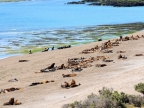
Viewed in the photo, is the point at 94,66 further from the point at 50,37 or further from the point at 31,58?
the point at 50,37

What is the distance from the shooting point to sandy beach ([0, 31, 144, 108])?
13.8 m

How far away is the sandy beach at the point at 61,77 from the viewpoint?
13.8 m

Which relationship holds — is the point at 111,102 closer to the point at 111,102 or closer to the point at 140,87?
the point at 111,102

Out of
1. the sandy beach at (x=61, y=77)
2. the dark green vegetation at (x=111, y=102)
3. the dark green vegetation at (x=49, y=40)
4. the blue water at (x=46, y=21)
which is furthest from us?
the blue water at (x=46, y=21)

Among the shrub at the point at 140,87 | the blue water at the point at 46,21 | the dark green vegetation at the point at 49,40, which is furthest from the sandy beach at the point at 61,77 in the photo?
the blue water at the point at 46,21

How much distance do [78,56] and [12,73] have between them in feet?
19.9

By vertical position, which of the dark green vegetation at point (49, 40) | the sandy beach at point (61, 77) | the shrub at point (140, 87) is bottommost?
the dark green vegetation at point (49, 40)

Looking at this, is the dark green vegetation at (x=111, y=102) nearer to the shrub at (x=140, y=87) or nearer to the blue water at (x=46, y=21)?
the shrub at (x=140, y=87)

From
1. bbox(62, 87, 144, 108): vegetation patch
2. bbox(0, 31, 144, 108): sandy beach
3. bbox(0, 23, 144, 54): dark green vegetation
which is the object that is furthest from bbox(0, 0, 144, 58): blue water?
bbox(62, 87, 144, 108): vegetation patch

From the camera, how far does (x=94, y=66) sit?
21156 mm

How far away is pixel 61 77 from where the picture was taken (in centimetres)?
1888

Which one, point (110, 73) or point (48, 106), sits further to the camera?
point (110, 73)

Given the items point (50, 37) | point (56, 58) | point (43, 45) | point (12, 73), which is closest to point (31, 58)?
point (56, 58)

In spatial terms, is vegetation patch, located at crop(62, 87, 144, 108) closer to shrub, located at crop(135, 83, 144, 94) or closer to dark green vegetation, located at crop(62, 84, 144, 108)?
dark green vegetation, located at crop(62, 84, 144, 108)
